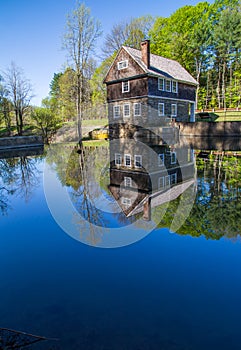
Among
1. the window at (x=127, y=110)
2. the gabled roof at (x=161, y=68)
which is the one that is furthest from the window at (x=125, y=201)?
the window at (x=127, y=110)

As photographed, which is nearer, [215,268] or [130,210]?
[215,268]

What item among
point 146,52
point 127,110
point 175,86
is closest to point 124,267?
point 127,110

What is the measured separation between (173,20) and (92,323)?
41.5 m

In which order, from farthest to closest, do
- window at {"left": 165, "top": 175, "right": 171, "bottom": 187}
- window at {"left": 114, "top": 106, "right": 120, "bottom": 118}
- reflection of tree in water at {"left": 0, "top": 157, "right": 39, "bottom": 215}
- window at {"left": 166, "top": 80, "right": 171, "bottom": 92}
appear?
window at {"left": 114, "top": 106, "right": 120, "bottom": 118}, window at {"left": 166, "top": 80, "right": 171, "bottom": 92}, window at {"left": 165, "top": 175, "right": 171, "bottom": 187}, reflection of tree in water at {"left": 0, "top": 157, "right": 39, "bottom": 215}

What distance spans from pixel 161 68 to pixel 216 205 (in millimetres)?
20820

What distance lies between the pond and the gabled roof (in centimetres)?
1719

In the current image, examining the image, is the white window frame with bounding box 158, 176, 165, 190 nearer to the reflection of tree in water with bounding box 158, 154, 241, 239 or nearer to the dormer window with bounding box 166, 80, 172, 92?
the reflection of tree in water with bounding box 158, 154, 241, 239

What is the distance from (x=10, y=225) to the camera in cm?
421

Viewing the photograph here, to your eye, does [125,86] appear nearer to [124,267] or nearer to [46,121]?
[46,121]

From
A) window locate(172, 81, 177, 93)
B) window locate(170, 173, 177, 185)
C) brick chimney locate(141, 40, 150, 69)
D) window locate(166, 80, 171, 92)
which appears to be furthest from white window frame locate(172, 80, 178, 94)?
window locate(170, 173, 177, 185)

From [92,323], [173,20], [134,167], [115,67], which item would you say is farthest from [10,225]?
[173,20]

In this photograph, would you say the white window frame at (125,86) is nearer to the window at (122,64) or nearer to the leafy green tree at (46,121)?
the window at (122,64)

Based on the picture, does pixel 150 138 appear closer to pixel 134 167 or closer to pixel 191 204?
pixel 134 167

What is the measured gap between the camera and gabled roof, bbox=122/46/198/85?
20.0 meters
